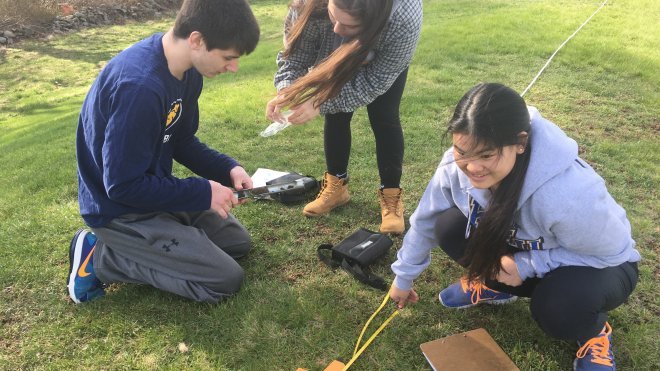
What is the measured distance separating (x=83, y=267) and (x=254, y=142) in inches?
84.2

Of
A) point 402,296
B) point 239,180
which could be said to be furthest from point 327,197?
point 402,296

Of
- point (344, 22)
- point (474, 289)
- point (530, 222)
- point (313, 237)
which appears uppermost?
point (344, 22)

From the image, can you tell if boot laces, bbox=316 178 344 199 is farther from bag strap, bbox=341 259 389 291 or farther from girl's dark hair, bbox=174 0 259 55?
girl's dark hair, bbox=174 0 259 55

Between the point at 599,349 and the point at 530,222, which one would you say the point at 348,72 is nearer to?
the point at 530,222

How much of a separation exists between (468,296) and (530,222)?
1.96ft

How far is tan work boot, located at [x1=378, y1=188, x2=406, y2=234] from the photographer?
9.30ft

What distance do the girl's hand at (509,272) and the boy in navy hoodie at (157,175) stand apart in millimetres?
1262

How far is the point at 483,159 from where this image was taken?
5.15ft

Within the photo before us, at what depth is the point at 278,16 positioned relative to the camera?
1516 centimetres

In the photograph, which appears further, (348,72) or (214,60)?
(348,72)

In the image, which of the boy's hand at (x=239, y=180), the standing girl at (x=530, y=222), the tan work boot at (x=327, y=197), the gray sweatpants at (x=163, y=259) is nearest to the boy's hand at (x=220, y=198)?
the gray sweatpants at (x=163, y=259)

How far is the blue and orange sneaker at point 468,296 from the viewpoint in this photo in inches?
85.4

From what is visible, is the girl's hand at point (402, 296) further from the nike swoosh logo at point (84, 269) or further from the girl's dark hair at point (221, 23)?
the nike swoosh logo at point (84, 269)

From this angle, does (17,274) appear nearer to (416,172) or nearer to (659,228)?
(416,172)
